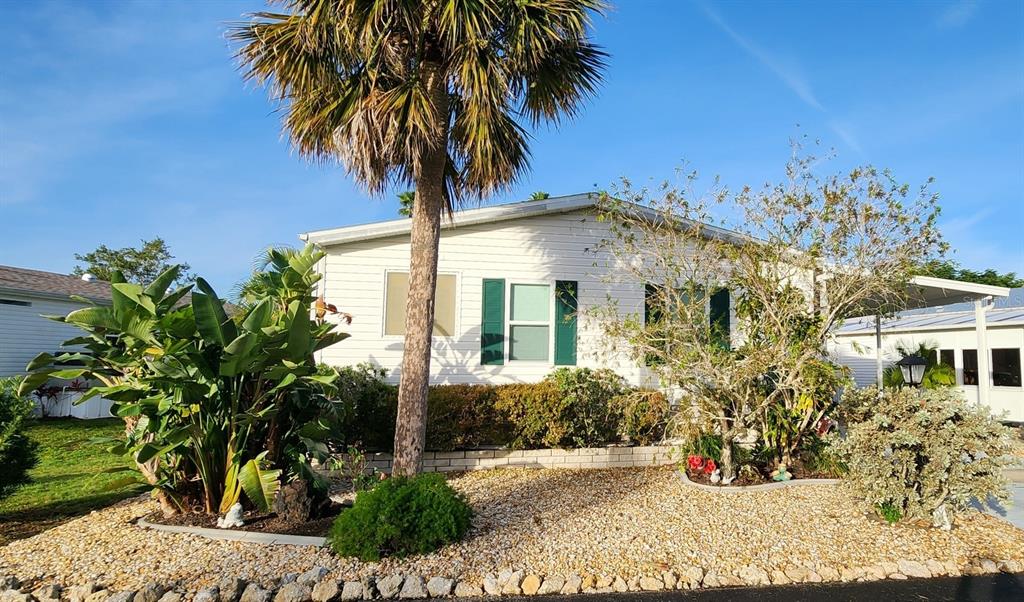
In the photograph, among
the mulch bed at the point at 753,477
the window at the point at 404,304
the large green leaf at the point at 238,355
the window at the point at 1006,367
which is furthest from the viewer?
the window at the point at 1006,367

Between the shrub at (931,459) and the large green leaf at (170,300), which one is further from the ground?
the large green leaf at (170,300)

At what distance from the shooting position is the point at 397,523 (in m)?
4.69

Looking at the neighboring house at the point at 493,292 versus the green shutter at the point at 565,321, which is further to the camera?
the green shutter at the point at 565,321

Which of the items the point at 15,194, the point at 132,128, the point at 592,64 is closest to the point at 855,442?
the point at 592,64

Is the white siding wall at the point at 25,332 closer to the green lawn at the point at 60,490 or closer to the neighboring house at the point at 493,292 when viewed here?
the green lawn at the point at 60,490

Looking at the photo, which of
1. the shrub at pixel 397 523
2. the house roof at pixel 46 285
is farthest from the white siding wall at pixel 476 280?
the house roof at pixel 46 285

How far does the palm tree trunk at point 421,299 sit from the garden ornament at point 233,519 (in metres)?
1.90

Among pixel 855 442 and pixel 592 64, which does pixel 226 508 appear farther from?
pixel 592 64

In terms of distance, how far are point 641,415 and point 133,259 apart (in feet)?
126

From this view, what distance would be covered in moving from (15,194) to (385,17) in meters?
17.1

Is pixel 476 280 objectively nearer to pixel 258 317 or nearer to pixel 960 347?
pixel 258 317

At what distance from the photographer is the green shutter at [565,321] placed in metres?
9.62

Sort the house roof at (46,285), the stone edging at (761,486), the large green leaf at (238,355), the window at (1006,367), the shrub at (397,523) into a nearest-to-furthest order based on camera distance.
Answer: the shrub at (397,523) < the large green leaf at (238,355) < the stone edging at (761,486) < the window at (1006,367) < the house roof at (46,285)

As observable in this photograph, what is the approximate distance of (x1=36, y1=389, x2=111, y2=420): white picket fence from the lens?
14.4m
